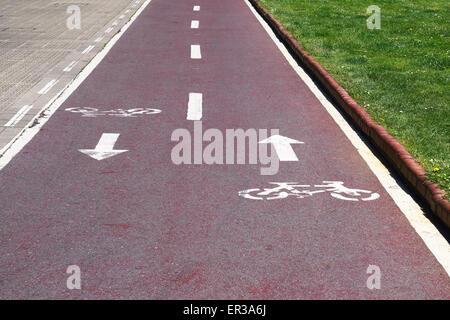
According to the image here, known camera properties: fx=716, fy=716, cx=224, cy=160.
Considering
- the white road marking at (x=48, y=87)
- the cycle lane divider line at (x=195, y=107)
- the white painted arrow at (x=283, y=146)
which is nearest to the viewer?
the white painted arrow at (x=283, y=146)

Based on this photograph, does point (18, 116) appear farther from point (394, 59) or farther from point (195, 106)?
point (394, 59)

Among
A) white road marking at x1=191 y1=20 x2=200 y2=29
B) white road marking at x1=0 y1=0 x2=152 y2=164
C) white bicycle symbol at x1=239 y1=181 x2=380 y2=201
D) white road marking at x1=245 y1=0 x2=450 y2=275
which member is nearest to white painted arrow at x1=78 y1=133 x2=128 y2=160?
white road marking at x1=0 y1=0 x2=152 y2=164

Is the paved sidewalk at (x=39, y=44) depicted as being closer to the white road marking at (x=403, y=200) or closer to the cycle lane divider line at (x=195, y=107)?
the cycle lane divider line at (x=195, y=107)

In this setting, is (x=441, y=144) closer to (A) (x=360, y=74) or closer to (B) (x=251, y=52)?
(A) (x=360, y=74)

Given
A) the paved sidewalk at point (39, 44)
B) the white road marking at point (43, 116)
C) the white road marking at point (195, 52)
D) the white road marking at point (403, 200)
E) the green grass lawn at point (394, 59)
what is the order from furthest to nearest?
the white road marking at point (195, 52) → the paved sidewalk at point (39, 44) → the green grass lawn at point (394, 59) → the white road marking at point (43, 116) → the white road marking at point (403, 200)

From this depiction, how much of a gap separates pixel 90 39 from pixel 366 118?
1178 centimetres

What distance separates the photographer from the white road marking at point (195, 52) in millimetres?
17328

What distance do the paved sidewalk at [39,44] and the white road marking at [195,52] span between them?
2.42m

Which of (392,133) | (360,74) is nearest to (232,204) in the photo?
(392,133)

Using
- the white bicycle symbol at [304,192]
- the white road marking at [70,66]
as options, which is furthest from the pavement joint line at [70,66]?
the white bicycle symbol at [304,192]

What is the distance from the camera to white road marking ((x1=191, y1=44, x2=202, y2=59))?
17328mm

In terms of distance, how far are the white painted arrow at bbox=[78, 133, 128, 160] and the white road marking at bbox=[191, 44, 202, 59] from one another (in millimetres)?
7613

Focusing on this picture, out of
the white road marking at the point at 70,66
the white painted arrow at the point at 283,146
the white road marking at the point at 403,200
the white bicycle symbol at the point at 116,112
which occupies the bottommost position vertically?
the white road marking at the point at 403,200

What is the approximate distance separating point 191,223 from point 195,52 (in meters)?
11.6
